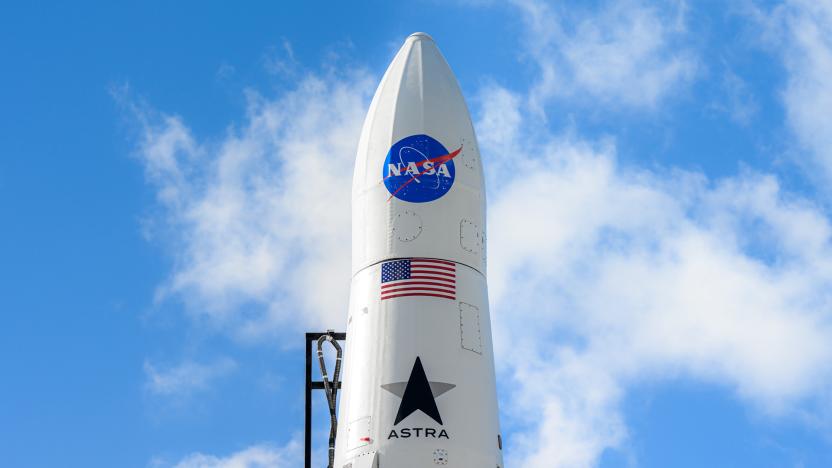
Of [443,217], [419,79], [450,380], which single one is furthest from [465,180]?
[450,380]

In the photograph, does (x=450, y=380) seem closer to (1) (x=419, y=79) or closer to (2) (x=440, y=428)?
(2) (x=440, y=428)

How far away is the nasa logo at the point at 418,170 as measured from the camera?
21906 mm

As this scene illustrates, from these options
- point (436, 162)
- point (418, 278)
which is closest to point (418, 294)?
point (418, 278)

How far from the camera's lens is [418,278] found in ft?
69.6

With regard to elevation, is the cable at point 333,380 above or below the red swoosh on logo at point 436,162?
below

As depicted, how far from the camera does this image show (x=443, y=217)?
71.4 feet

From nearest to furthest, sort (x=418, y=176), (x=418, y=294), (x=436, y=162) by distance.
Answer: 1. (x=418, y=294)
2. (x=418, y=176)
3. (x=436, y=162)

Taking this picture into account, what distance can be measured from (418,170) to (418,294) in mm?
2490

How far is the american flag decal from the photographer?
69.4 ft

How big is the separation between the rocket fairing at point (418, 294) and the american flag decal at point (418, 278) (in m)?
0.02

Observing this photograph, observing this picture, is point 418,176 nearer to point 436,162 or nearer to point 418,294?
point 436,162

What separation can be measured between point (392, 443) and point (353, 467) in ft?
2.64

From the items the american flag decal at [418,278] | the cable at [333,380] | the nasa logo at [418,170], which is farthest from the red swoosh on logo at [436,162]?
the cable at [333,380]

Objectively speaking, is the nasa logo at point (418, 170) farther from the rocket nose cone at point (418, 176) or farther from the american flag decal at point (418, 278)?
the american flag decal at point (418, 278)
